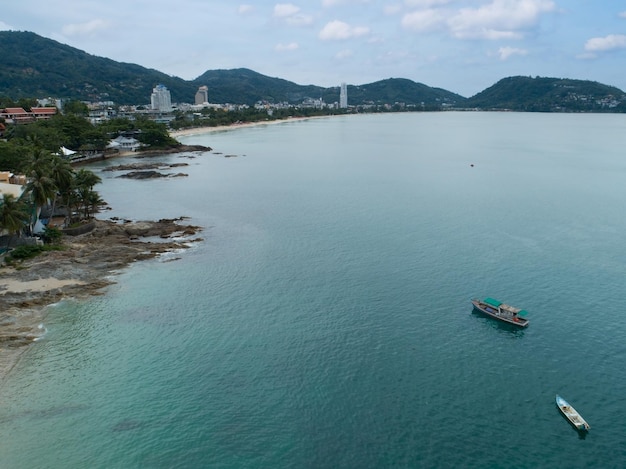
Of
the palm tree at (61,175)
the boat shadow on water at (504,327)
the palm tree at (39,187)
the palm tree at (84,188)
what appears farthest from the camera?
the palm tree at (84,188)

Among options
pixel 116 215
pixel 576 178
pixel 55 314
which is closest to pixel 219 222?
pixel 116 215

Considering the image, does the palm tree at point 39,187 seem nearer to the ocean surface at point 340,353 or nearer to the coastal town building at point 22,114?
the ocean surface at point 340,353

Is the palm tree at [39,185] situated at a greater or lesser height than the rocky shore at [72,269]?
greater

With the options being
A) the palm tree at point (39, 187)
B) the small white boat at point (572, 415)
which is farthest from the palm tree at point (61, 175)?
the small white boat at point (572, 415)

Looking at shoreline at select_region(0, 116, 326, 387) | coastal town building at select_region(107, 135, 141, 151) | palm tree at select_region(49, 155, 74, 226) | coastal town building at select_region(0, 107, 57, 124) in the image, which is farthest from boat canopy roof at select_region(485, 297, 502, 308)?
coastal town building at select_region(0, 107, 57, 124)

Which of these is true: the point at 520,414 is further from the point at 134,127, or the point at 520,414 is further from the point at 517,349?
the point at 134,127
